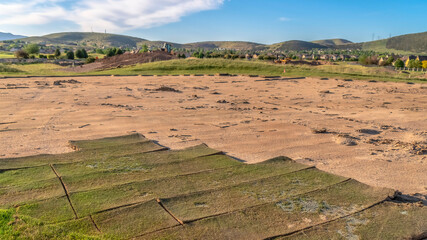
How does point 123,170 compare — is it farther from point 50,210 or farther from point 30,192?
point 50,210

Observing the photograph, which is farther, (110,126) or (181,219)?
(110,126)

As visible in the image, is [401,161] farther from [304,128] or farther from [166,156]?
[166,156]

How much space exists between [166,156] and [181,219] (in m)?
2.58

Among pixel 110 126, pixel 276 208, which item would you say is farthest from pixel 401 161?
pixel 110 126

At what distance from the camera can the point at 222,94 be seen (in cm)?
1585

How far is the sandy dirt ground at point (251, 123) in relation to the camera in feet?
22.4

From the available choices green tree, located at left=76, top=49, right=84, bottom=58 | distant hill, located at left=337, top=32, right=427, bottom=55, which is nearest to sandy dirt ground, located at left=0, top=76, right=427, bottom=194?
green tree, located at left=76, top=49, right=84, bottom=58

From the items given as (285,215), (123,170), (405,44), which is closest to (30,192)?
(123,170)

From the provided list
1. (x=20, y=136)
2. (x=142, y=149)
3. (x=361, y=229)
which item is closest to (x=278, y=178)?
(x=361, y=229)

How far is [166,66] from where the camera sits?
29.3 metres

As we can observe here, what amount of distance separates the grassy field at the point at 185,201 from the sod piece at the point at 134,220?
11 mm

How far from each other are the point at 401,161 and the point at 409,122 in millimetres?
4328

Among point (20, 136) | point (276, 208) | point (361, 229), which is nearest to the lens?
point (361, 229)

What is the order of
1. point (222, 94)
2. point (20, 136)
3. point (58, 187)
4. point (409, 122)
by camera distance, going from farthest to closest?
point (222, 94), point (409, 122), point (20, 136), point (58, 187)
